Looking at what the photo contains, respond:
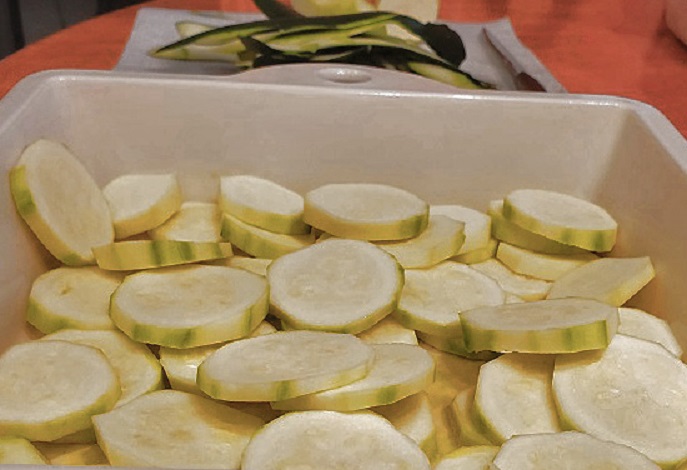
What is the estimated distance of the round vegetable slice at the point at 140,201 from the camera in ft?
3.27

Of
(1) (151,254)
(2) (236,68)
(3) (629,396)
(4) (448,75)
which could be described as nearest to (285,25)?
(2) (236,68)

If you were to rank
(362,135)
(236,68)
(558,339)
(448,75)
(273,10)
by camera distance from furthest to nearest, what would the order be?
1. (273,10)
2. (236,68)
3. (448,75)
4. (362,135)
5. (558,339)

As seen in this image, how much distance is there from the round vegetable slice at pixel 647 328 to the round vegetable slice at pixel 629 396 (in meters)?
0.09

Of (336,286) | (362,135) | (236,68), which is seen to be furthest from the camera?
(236,68)

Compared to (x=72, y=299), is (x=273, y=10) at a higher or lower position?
higher

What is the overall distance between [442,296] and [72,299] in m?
0.42

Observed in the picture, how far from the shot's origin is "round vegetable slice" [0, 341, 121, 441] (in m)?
0.68

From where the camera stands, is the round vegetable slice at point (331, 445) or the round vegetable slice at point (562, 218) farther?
the round vegetable slice at point (562, 218)

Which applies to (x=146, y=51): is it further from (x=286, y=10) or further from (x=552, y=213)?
(x=552, y=213)

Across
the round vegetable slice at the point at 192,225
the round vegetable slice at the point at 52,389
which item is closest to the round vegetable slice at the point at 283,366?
the round vegetable slice at the point at 52,389

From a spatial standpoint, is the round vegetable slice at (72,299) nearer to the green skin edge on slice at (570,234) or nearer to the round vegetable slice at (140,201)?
the round vegetable slice at (140,201)

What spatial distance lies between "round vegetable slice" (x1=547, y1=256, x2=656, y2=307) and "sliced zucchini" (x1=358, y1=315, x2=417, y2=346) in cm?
19

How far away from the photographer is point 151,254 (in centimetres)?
84

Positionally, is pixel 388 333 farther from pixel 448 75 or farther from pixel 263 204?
pixel 448 75
